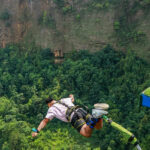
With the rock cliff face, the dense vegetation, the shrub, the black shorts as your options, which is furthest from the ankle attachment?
the shrub

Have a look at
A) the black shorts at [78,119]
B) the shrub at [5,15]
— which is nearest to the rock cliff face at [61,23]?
the shrub at [5,15]

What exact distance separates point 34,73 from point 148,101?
11877 mm

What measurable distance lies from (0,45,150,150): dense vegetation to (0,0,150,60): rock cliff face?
2.56ft

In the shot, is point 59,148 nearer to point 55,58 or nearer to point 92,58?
point 92,58

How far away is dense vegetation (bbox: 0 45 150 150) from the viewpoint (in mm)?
10727

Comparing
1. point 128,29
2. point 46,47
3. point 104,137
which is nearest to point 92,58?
point 128,29

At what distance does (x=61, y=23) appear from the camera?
1576 centimetres

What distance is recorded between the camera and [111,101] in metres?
12.2

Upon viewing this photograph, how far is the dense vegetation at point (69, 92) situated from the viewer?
10.7 metres

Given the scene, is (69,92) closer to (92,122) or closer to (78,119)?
(78,119)

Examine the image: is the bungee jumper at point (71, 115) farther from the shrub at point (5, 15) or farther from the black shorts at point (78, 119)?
the shrub at point (5, 15)

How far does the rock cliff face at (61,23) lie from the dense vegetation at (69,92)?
78 centimetres

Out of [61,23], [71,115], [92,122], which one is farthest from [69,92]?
[92,122]

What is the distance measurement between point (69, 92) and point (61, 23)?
5.17m
